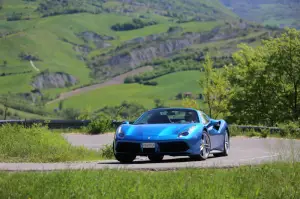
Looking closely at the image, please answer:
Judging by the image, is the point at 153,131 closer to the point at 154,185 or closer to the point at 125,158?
the point at 125,158

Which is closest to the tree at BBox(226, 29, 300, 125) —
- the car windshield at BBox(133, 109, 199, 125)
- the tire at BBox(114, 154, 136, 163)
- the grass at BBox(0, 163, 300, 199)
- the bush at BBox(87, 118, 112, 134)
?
the bush at BBox(87, 118, 112, 134)

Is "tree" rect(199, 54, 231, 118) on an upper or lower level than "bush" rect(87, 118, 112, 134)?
lower

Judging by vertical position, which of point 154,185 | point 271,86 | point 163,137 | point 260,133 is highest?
point 154,185

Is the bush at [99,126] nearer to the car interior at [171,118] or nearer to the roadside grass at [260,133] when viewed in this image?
Result: the roadside grass at [260,133]

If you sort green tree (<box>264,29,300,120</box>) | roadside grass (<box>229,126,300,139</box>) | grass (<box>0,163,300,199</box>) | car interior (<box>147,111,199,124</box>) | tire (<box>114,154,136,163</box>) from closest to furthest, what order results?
grass (<box>0,163,300,199</box>)
tire (<box>114,154,136,163</box>)
car interior (<box>147,111,199,124</box>)
roadside grass (<box>229,126,300,139</box>)
green tree (<box>264,29,300,120</box>)

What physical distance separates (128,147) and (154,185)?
633cm

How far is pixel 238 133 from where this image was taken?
32.8 m

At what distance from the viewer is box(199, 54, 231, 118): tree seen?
232 ft

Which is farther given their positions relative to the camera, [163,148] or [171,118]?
[171,118]

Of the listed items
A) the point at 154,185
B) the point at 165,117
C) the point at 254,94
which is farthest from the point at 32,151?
the point at 254,94

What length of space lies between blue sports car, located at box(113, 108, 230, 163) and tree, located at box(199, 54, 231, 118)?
177 feet

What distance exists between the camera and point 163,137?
15242mm

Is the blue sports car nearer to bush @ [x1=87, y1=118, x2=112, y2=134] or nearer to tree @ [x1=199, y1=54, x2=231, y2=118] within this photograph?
bush @ [x1=87, y1=118, x2=112, y2=134]

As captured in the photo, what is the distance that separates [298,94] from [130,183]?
55113mm
